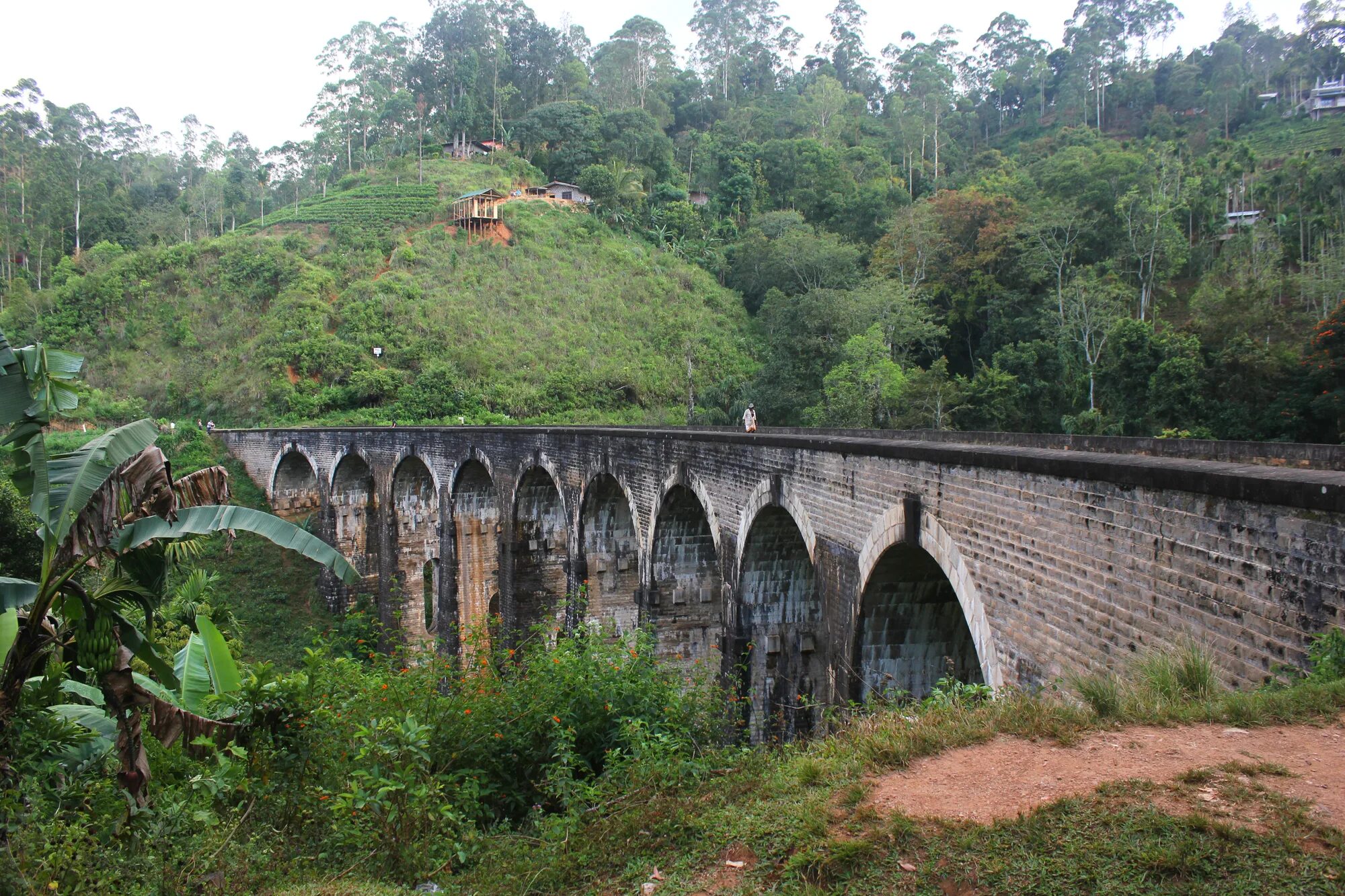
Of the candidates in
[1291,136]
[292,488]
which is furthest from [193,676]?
[1291,136]

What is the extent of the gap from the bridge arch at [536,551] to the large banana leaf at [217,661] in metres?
12.2

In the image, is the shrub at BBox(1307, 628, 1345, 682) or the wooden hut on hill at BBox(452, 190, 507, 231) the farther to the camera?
the wooden hut on hill at BBox(452, 190, 507, 231)

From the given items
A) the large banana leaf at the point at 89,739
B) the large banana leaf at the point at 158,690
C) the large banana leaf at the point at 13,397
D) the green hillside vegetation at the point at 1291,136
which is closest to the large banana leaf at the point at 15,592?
the large banana leaf at the point at 13,397

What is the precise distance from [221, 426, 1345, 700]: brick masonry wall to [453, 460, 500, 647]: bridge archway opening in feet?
34.5

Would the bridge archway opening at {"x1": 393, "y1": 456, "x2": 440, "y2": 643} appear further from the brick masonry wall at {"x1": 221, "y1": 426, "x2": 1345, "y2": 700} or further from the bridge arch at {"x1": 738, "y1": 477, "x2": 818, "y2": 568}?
the bridge arch at {"x1": 738, "y1": 477, "x2": 818, "y2": 568}

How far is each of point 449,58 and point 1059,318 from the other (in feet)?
185

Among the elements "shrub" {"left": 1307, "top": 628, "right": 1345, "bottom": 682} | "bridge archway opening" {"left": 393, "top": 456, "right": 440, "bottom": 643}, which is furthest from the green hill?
"shrub" {"left": 1307, "top": 628, "right": 1345, "bottom": 682}

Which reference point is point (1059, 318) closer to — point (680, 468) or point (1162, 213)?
point (1162, 213)

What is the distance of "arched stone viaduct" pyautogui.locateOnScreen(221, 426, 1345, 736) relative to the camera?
4.57 metres

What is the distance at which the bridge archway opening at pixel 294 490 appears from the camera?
31359 millimetres

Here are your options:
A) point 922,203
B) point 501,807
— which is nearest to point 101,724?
point 501,807

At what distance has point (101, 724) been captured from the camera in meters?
6.00

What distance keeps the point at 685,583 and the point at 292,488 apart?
23.0 m

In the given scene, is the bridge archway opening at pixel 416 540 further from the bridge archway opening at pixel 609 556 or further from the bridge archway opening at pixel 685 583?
the bridge archway opening at pixel 685 583
